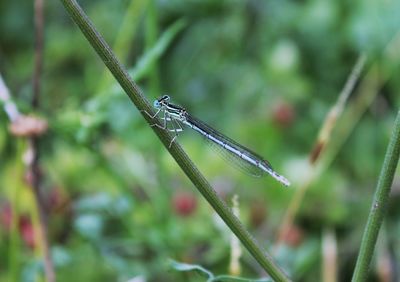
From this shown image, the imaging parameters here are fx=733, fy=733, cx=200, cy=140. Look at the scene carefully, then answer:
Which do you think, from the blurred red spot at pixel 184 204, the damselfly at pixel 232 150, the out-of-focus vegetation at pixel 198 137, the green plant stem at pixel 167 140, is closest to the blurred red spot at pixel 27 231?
the out-of-focus vegetation at pixel 198 137

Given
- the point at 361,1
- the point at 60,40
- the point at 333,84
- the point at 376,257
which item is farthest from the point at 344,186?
the point at 60,40

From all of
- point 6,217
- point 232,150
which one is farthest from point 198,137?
point 232,150

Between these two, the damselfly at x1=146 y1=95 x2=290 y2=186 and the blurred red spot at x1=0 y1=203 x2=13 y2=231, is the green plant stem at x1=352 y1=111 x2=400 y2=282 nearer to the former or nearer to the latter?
the damselfly at x1=146 y1=95 x2=290 y2=186

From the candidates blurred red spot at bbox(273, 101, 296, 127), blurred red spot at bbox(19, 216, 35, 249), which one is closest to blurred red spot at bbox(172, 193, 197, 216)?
blurred red spot at bbox(19, 216, 35, 249)

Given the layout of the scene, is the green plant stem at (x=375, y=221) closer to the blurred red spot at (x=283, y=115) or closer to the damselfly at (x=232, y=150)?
the damselfly at (x=232, y=150)

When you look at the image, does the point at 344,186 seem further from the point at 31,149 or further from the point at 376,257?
the point at 31,149
